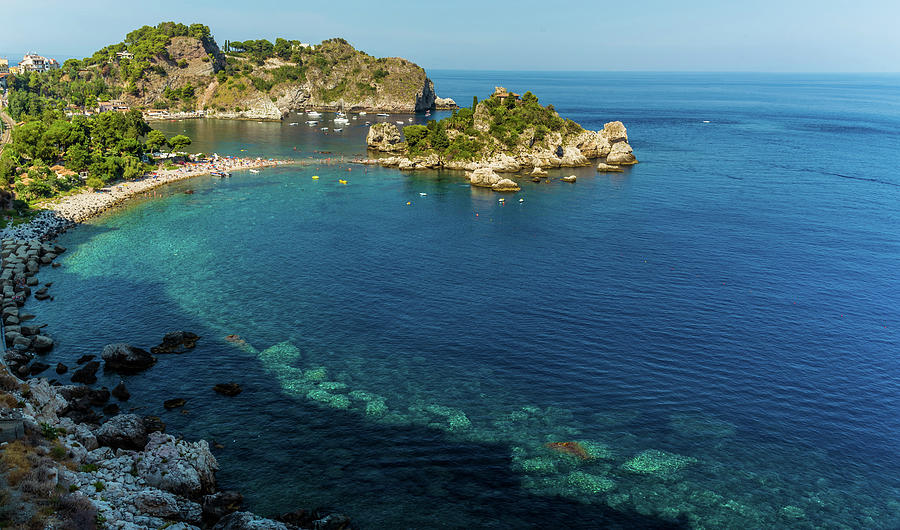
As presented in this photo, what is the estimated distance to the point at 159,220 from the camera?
109250mm

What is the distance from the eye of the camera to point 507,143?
166 meters

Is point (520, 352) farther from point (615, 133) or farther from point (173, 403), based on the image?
point (615, 133)

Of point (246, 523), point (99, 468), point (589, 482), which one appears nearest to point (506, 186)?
point (589, 482)

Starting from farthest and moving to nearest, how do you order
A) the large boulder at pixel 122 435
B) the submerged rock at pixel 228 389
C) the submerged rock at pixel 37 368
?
the submerged rock at pixel 37 368 < the submerged rock at pixel 228 389 < the large boulder at pixel 122 435

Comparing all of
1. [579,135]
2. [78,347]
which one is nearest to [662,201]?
[579,135]

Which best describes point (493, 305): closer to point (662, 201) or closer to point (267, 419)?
point (267, 419)

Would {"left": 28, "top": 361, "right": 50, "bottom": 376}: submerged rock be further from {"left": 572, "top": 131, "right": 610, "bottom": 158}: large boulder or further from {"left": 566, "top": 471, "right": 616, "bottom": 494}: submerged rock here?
{"left": 572, "top": 131, "right": 610, "bottom": 158}: large boulder

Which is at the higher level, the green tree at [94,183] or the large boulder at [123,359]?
the green tree at [94,183]

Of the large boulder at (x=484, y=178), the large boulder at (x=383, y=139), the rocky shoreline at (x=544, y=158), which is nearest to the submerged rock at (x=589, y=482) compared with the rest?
the large boulder at (x=484, y=178)

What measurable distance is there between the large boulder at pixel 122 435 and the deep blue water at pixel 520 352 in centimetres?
406

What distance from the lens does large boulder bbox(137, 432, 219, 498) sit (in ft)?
128

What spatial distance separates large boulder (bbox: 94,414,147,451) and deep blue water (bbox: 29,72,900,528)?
160 inches

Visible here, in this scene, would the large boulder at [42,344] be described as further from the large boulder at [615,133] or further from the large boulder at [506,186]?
the large boulder at [615,133]

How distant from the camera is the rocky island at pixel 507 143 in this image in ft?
541
